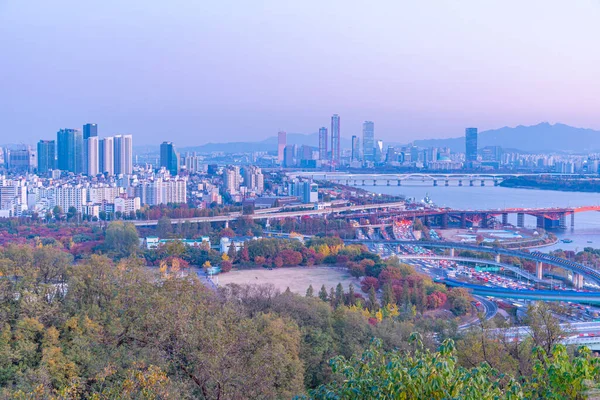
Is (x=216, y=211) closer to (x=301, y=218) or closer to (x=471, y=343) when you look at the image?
(x=301, y=218)

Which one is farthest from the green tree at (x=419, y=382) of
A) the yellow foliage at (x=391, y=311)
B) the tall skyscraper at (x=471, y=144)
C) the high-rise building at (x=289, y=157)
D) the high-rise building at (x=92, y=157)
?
the tall skyscraper at (x=471, y=144)

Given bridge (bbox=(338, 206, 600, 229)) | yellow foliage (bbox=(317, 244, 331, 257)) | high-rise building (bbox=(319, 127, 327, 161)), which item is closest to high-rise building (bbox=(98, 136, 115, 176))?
bridge (bbox=(338, 206, 600, 229))

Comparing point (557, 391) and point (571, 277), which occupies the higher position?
point (557, 391)

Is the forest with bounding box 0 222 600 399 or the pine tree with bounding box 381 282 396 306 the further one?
the pine tree with bounding box 381 282 396 306

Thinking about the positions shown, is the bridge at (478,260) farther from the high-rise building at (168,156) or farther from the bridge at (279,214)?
the high-rise building at (168,156)

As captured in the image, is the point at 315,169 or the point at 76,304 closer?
the point at 76,304

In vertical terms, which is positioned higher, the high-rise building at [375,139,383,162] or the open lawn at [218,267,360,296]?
the high-rise building at [375,139,383,162]

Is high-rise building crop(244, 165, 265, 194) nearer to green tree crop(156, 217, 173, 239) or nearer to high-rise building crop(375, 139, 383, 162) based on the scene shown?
green tree crop(156, 217, 173, 239)

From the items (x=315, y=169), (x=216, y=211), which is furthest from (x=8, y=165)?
(x=315, y=169)
